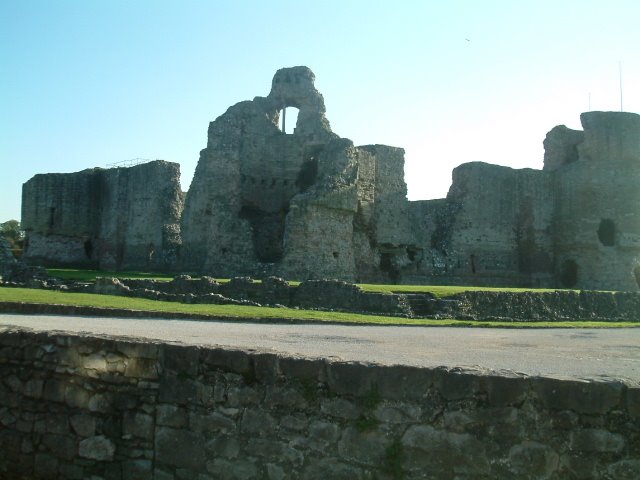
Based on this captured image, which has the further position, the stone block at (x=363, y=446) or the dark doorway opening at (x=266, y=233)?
the dark doorway opening at (x=266, y=233)

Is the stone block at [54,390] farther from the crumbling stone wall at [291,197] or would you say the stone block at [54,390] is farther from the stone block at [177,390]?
the crumbling stone wall at [291,197]

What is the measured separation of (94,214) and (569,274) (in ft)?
94.4

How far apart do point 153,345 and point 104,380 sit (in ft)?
2.32

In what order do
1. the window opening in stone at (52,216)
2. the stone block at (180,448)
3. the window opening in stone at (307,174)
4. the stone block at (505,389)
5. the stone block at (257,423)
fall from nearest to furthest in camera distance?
the stone block at (505,389) < the stone block at (257,423) < the stone block at (180,448) < the window opening in stone at (307,174) < the window opening in stone at (52,216)

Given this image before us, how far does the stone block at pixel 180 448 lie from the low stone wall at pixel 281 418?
0.05ft

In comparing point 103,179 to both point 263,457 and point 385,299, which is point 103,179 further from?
point 263,457

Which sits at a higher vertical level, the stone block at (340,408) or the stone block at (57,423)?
the stone block at (340,408)


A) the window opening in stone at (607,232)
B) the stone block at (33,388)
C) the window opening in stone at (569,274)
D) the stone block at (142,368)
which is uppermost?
the window opening in stone at (607,232)

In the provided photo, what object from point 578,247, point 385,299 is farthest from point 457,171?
point 385,299

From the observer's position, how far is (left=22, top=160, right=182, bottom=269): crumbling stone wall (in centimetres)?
3838

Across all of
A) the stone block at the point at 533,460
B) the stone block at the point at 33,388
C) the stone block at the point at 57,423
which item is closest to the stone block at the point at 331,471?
the stone block at the point at 533,460

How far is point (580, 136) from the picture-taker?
3788 cm

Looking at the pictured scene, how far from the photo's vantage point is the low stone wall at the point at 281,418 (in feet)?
16.5

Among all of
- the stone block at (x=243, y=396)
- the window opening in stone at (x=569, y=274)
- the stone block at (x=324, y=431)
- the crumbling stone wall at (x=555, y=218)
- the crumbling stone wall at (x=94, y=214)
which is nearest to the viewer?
the stone block at (x=324, y=431)
